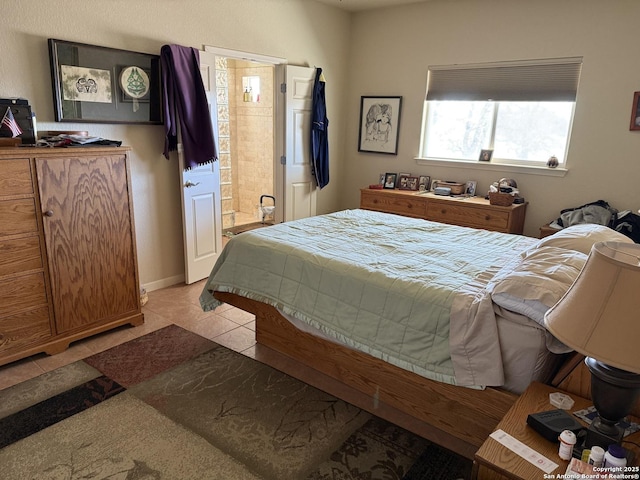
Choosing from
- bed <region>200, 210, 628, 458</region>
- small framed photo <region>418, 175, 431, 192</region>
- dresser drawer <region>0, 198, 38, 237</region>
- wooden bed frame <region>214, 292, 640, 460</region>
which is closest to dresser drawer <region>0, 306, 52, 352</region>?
dresser drawer <region>0, 198, 38, 237</region>

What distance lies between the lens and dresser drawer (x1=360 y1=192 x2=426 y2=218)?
4.43 metres

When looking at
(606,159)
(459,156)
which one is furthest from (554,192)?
(459,156)

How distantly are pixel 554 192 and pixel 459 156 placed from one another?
1.04 m

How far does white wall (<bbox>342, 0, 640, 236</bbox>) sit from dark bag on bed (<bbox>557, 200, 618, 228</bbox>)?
0.13 meters

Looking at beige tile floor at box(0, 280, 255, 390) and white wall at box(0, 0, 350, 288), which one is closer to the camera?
beige tile floor at box(0, 280, 255, 390)

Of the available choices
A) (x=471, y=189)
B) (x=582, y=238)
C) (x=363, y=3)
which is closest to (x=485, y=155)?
(x=471, y=189)

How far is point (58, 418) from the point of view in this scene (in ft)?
6.89

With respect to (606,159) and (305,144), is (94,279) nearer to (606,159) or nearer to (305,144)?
(305,144)

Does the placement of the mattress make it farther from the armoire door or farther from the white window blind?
the white window blind

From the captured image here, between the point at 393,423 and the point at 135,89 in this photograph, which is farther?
the point at 135,89

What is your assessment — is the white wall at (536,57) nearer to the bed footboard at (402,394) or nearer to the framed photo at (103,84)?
the framed photo at (103,84)

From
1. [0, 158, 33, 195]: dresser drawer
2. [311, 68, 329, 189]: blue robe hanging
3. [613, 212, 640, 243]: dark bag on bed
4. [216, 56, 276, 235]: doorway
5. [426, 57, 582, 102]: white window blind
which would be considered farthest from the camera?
[216, 56, 276, 235]: doorway

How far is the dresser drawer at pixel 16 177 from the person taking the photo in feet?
7.51

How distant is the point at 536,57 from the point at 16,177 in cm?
417
